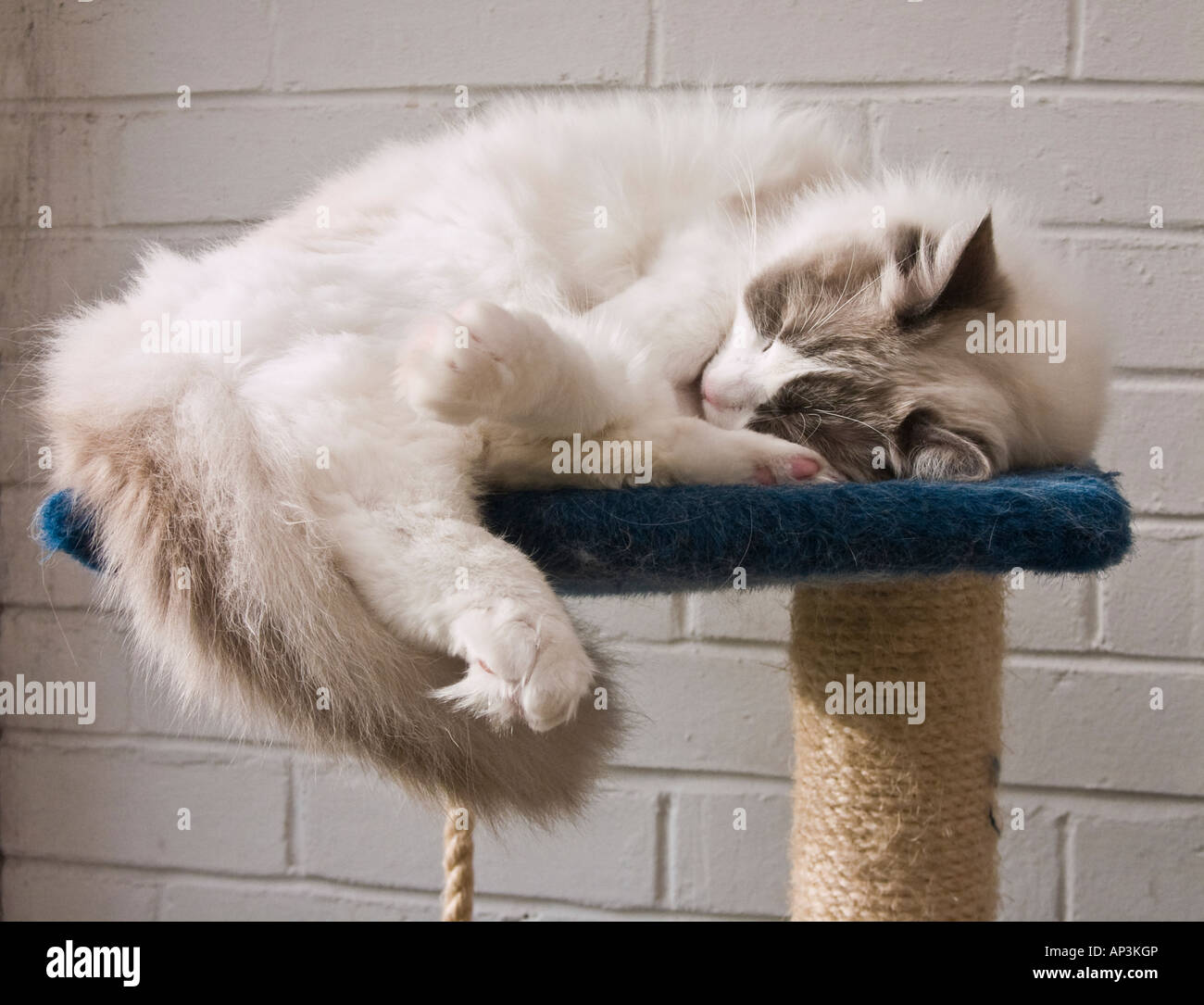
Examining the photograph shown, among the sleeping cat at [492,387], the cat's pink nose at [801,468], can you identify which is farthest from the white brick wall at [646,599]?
the cat's pink nose at [801,468]

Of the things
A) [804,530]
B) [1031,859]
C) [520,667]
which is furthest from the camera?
[1031,859]

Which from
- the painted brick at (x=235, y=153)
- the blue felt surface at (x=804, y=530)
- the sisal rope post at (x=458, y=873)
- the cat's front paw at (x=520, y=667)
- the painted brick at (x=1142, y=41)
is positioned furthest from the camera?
the painted brick at (x=235, y=153)

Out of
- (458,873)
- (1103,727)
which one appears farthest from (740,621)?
(458,873)

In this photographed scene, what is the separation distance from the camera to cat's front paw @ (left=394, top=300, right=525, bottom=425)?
2.60 feet

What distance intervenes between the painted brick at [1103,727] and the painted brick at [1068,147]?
745 millimetres

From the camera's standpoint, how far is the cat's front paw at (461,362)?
793mm

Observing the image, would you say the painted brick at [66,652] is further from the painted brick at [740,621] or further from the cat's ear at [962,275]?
the cat's ear at [962,275]

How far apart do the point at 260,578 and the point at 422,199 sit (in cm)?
Result: 53

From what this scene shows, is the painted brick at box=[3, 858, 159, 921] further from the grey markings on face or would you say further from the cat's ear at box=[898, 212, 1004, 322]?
the cat's ear at box=[898, 212, 1004, 322]

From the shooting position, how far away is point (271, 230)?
1.16 m

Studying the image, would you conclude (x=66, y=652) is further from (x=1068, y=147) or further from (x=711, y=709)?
(x=1068, y=147)

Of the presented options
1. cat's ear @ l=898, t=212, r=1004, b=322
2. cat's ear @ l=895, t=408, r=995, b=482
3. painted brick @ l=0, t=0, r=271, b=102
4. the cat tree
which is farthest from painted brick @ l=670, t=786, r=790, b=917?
painted brick @ l=0, t=0, r=271, b=102

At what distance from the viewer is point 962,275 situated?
41.1 inches

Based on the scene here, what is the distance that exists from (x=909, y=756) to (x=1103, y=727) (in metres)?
0.78
